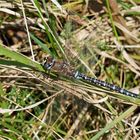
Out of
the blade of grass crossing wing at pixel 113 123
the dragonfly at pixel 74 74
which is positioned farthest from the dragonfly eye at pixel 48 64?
the blade of grass crossing wing at pixel 113 123

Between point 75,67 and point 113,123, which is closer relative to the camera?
point 113,123

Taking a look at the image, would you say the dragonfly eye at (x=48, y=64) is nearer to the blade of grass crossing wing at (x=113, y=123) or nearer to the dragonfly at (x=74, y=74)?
the dragonfly at (x=74, y=74)

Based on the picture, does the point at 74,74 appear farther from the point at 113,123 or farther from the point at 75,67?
the point at 113,123

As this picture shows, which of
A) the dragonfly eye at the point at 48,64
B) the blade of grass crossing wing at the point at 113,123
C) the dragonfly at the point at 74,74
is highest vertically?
the dragonfly eye at the point at 48,64

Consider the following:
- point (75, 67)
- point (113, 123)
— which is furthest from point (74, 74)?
point (113, 123)

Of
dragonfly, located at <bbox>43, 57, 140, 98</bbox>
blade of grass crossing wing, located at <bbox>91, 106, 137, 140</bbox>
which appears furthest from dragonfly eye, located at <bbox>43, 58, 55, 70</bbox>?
blade of grass crossing wing, located at <bbox>91, 106, 137, 140</bbox>

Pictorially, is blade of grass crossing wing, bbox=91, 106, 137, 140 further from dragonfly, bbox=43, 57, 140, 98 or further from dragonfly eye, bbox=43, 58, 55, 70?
dragonfly eye, bbox=43, 58, 55, 70

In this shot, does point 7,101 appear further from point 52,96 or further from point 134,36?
point 134,36

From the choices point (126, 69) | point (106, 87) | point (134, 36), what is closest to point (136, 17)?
point (134, 36)
